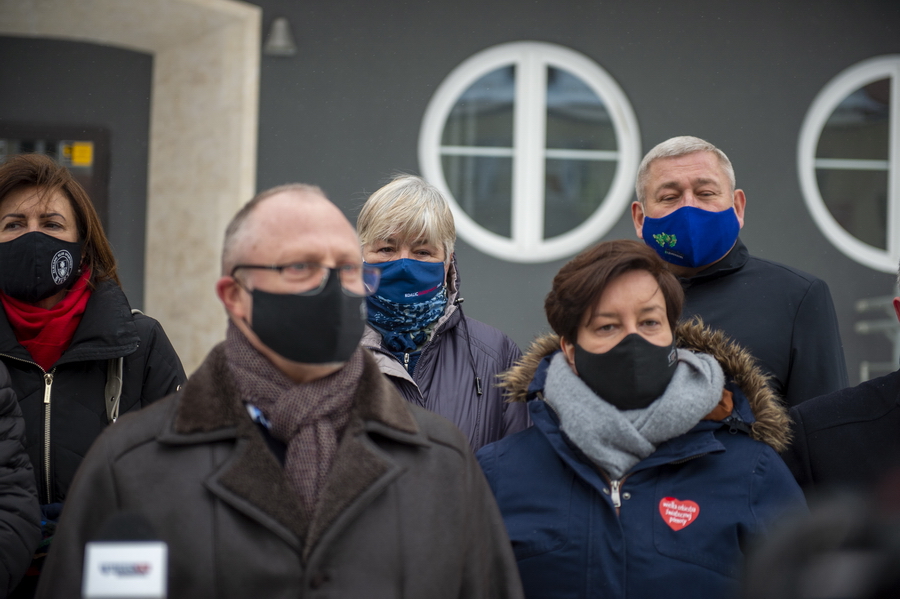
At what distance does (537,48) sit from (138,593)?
6.46 metres

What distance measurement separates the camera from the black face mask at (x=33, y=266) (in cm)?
277

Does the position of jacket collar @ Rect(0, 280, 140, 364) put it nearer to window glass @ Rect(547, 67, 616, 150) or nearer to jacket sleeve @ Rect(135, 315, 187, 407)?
jacket sleeve @ Rect(135, 315, 187, 407)

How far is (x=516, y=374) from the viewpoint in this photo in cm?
269

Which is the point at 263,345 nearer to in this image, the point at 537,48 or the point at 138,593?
the point at 138,593

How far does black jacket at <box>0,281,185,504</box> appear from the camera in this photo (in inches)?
107

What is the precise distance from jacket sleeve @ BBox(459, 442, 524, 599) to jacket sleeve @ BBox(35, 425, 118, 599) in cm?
82

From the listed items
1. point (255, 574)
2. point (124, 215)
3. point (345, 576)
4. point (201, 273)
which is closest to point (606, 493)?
point (345, 576)

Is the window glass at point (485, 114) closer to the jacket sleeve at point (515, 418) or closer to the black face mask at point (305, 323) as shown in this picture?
the jacket sleeve at point (515, 418)

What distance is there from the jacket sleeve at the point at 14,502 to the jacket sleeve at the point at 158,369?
582mm

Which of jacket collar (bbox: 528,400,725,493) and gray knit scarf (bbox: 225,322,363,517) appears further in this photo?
jacket collar (bbox: 528,400,725,493)

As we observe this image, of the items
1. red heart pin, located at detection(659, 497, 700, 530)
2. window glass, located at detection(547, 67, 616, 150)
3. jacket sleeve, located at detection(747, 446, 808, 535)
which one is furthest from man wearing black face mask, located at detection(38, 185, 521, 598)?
window glass, located at detection(547, 67, 616, 150)

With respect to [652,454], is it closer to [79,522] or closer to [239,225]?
[239,225]

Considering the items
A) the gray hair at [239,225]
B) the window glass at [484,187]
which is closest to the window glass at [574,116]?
the window glass at [484,187]

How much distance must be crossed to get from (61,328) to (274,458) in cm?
127
